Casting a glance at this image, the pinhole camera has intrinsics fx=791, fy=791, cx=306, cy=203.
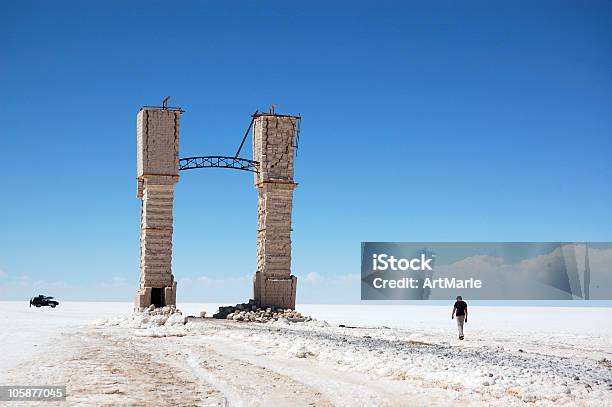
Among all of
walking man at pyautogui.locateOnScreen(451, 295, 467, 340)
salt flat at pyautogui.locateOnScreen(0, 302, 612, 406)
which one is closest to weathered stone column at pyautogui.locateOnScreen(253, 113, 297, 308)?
walking man at pyautogui.locateOnScreen(451, 295, 467, 340)

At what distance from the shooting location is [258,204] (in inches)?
1410

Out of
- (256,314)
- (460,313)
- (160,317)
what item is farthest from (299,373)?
(256,314)

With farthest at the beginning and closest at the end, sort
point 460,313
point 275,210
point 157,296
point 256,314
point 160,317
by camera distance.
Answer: point 275,210
point 157,296
point 256,314
point 160,317
point 460,313

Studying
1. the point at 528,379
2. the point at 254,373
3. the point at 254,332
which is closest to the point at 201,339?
the point at 254,332

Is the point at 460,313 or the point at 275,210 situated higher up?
the point at 275,210

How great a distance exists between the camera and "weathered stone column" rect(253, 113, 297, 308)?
1359 inches

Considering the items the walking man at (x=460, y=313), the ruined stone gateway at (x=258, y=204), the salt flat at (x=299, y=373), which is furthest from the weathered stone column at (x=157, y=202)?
the walking man at (x=460, y=313)

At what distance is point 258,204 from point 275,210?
1337 millimetres

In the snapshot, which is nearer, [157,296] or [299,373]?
[299,373]

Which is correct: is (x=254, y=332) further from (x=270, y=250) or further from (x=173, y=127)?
(x=173, y=127)

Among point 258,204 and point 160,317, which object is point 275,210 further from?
point 160,317

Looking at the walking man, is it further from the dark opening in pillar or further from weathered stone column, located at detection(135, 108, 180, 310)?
the dark opening in pillar

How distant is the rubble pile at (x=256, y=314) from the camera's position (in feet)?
107

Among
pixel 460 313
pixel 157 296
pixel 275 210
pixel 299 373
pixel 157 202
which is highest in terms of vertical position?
pixel 157 202
